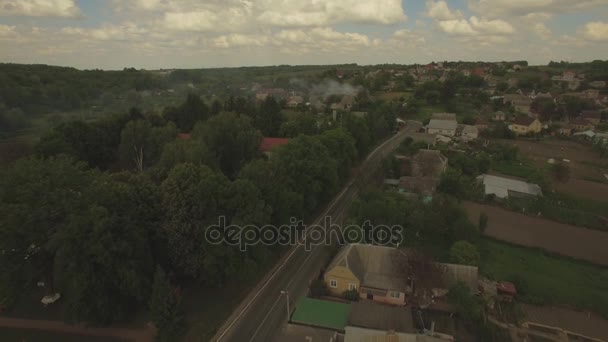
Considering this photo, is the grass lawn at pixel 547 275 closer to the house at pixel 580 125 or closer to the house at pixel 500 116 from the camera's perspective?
the house at pixel 500 116

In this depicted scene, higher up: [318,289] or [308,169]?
[308,169]

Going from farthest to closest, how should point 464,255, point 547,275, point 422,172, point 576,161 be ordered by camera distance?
point 576,161, point 422,172, point 547,275, point 464,255

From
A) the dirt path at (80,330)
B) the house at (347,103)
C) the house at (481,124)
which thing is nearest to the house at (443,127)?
the house at (481,124)

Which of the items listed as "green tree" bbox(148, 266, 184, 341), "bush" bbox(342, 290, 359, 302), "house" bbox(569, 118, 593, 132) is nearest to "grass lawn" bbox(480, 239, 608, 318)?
"bush" bbox(342, 290, 359, 302)

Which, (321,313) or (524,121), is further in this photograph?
(524,121)

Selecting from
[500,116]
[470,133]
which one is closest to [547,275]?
[470,133]

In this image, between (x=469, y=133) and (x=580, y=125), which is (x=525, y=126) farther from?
(x=580, y=125)
